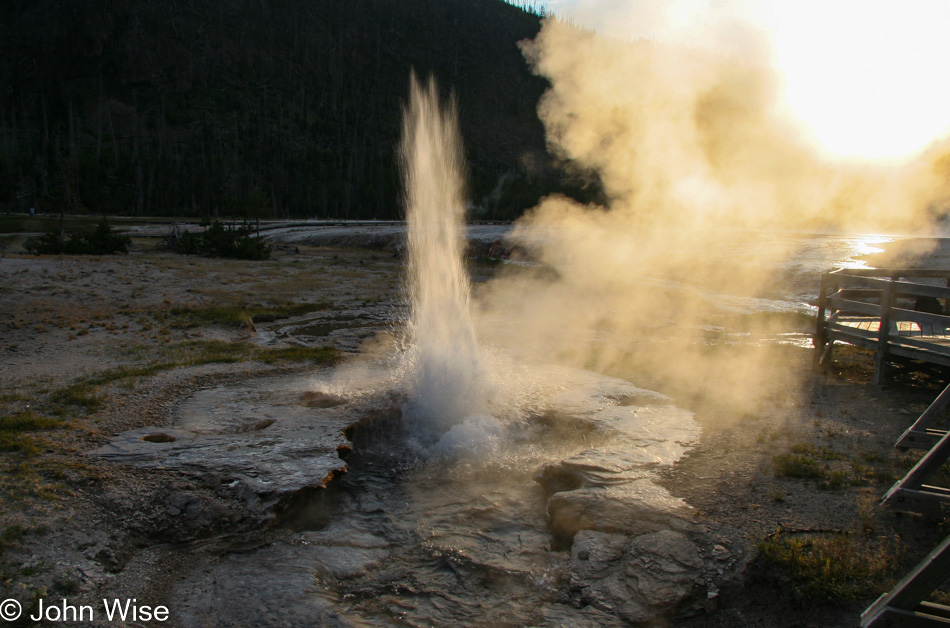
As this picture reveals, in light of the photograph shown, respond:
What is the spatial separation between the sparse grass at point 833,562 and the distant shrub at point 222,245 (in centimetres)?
3128

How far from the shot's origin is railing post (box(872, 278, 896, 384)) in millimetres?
8750

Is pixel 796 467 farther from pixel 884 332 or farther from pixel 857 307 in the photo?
pixel 857 307

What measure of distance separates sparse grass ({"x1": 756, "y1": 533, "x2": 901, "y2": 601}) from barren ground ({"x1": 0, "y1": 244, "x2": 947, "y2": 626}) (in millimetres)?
12

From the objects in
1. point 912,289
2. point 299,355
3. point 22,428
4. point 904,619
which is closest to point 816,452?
point 904,619

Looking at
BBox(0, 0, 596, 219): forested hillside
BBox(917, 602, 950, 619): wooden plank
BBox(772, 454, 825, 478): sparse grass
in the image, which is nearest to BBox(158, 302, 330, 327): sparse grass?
BBox(772, 454, 825, 478): sparse grass

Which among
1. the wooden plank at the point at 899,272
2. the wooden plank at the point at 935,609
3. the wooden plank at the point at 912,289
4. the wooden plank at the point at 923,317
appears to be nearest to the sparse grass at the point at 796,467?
the wooden plank at the point at 935,609

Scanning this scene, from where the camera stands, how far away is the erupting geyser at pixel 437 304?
26.5 ft

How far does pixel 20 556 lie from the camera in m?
4.35

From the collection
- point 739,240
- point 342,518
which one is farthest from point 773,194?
point 342,518

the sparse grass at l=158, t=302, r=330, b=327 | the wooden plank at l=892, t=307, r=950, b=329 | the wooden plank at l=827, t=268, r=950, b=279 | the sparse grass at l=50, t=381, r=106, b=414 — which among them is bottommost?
the sparse grass at l=50, t=381, r=106, b=414

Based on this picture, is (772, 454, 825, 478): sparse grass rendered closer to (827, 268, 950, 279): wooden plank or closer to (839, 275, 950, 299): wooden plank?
(839, 275, 950, 299): wooden plank

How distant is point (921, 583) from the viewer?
3.23 meters

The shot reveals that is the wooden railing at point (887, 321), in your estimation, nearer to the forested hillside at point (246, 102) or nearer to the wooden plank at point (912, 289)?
the wooden plank at point (912, 289)

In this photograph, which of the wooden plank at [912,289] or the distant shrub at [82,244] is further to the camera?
the distant shrub at [82,244]
